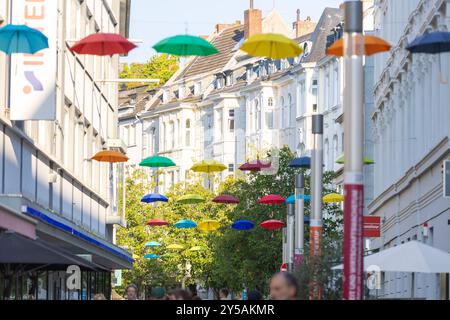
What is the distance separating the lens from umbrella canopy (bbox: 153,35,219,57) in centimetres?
2448

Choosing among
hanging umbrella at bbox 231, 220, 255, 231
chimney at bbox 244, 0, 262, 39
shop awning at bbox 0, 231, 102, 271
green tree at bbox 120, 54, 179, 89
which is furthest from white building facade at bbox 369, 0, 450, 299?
green tree at bbox 120, 54, 179, 89

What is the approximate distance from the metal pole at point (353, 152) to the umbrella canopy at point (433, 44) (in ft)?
17.7

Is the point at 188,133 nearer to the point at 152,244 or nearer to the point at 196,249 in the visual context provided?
the point at 196,249

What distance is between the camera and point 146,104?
124 m

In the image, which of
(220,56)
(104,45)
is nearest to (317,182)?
(104,45)

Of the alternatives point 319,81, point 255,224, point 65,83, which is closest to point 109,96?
point 255,224

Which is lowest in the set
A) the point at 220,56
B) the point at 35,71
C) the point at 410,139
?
the point at 35,71

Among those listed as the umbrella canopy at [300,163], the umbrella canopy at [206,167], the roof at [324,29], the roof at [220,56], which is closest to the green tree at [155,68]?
the roof at [220,56]

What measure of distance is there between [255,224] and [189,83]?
60.1 metres

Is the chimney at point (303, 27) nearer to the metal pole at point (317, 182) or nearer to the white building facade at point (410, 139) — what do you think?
the white building facade at point (410, 139)

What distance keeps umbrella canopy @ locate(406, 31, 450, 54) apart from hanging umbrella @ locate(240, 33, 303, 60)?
2.25 metres

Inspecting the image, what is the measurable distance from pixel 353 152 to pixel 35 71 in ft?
50.4

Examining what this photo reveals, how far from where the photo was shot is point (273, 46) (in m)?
22.9
